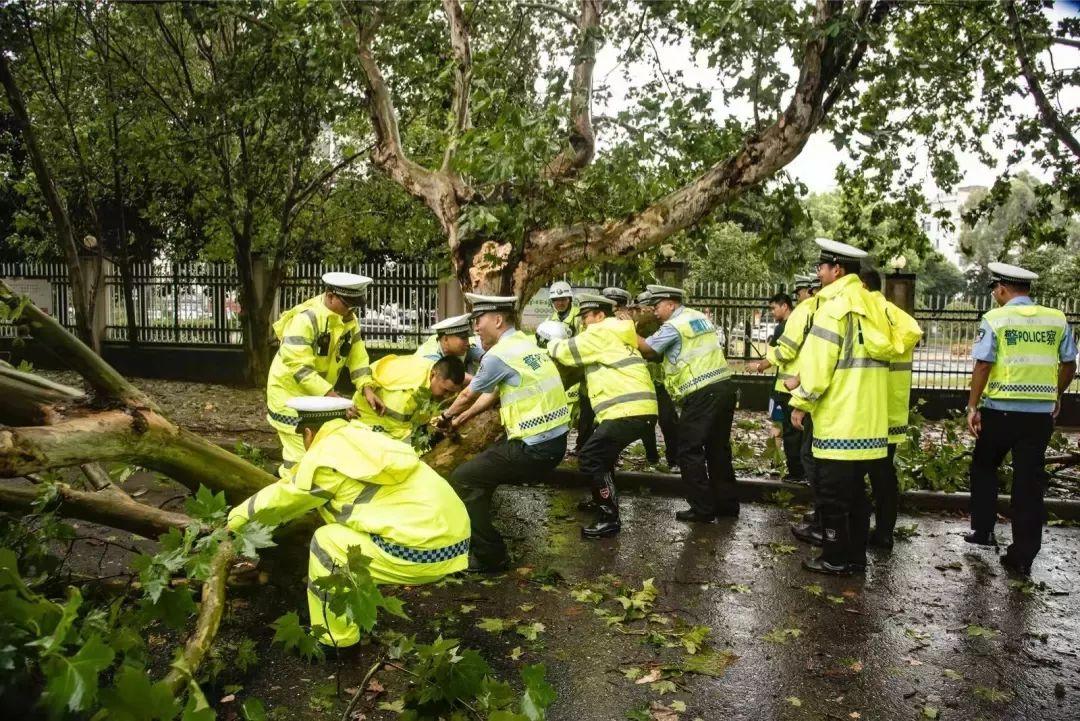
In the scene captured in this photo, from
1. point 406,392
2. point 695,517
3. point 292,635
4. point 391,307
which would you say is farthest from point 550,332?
point 391,307

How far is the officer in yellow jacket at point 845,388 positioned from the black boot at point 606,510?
1.51 meters

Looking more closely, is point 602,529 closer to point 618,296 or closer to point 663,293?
point 663,293

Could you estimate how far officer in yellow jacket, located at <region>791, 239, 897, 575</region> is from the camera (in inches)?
210

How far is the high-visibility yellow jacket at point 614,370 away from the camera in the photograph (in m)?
6.36

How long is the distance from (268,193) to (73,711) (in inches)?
500

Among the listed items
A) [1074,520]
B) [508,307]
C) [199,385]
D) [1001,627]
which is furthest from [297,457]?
[199,385]

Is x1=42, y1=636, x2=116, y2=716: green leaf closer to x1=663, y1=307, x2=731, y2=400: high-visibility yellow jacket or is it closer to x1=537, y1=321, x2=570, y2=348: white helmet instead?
x1=663, y1=307, x2=731, y2=400: high-visibility yellow jacket

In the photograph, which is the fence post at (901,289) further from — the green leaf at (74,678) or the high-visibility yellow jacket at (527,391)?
the green leaf at (74,678)

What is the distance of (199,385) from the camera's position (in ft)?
48.8

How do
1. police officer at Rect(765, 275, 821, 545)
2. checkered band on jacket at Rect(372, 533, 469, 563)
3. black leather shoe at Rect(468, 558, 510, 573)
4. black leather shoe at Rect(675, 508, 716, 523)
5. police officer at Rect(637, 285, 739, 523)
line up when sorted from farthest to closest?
1. black leather shoe at Rect(675, 508, 716, 523)
2. police officer at Rect(637, 285, 739, 523)
3. police officer at Rect(765, 275, 821, 545)
4. black leather shoe at Rect(468, 558, 510, 573)
5. checkered band on jacket at Rect(372, 533, 469, 563)

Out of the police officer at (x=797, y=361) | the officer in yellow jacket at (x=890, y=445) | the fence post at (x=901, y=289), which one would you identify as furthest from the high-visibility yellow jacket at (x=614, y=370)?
the fence post at (x=901, y=289)

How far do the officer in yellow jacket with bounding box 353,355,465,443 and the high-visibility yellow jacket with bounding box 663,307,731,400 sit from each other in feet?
5.68

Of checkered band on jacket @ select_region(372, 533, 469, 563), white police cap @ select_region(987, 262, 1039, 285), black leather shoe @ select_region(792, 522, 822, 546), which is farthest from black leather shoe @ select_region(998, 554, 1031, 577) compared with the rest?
checkered band on jacket @ select_region(372, 533, 469, 563)

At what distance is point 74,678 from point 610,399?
465 centimetres
